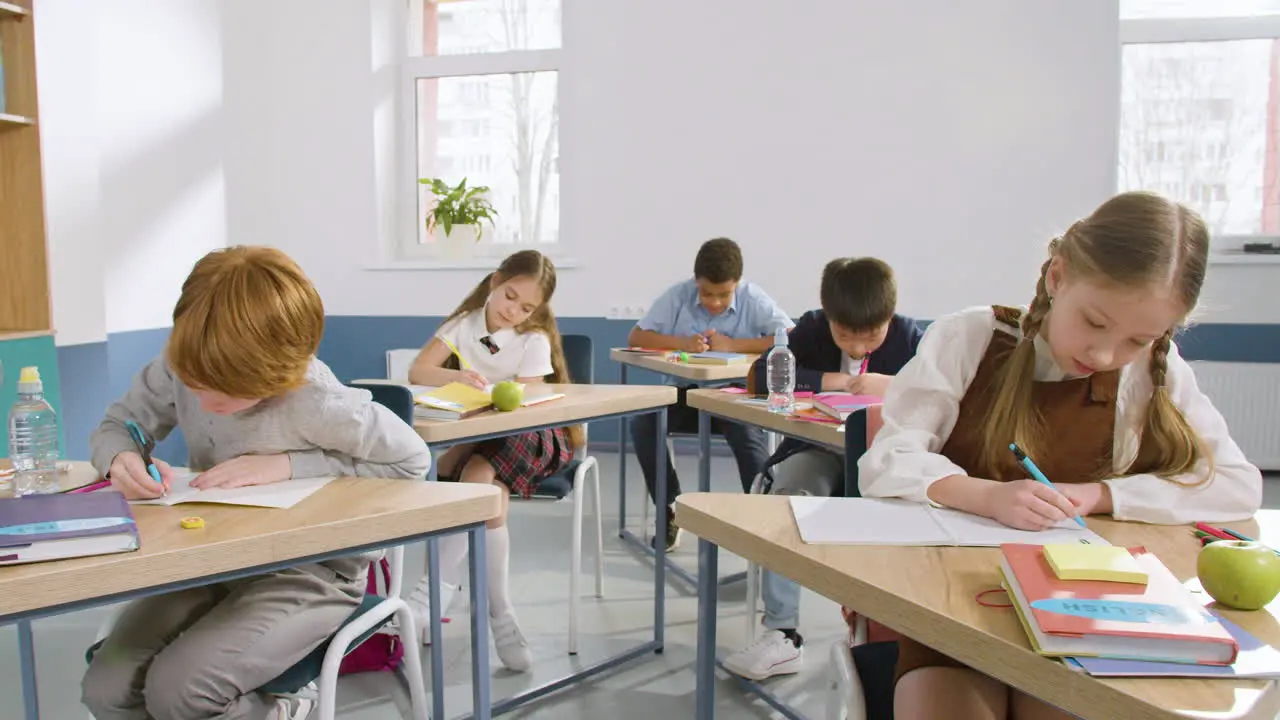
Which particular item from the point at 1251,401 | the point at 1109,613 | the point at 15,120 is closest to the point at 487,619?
the point at 1109,613

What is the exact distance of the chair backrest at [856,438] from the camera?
157 cm

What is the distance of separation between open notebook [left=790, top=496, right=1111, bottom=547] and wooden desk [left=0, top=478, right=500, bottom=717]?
457mm

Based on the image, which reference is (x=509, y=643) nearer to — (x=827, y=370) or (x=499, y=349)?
(x=499, y=349)

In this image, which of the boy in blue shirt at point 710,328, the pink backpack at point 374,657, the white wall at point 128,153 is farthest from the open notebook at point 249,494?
the white wall at point 128,153

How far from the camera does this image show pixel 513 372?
276 centimetres

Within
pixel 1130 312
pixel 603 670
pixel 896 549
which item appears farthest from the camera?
pixel 603 670

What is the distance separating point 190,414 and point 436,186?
12.3 ft

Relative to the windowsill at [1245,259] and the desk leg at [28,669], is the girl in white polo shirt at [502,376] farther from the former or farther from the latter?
the windowsill at [1245,259]

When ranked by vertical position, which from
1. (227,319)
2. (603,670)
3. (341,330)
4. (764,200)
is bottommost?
(603,670)

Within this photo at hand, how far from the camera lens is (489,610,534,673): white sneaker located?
2234 mm

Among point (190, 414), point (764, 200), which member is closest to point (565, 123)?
point (764, 200)

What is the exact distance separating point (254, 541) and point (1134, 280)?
117cm

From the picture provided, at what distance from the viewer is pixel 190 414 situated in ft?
4.94

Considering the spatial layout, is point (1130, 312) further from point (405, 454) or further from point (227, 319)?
point (227, 319)
